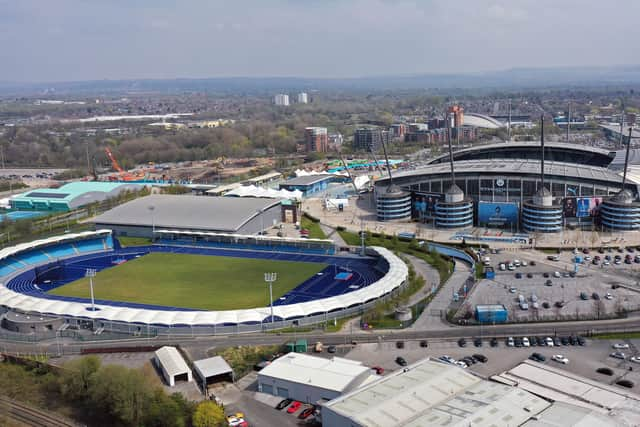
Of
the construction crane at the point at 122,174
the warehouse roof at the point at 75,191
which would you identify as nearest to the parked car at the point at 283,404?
the warehouse roof at the point at 75,191

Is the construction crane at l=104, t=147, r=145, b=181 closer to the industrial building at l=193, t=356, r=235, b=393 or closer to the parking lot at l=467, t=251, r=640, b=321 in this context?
the parking lot at l=467, t=251, r=640, b=321

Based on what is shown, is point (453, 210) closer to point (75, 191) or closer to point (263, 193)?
point (263, 193)

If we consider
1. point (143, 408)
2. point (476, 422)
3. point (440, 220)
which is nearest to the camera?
point (476, 422)

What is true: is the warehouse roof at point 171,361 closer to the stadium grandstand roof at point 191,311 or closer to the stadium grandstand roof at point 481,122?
the stadium grandstand roof at point 191,311

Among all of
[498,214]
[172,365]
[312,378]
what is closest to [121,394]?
[172,365]

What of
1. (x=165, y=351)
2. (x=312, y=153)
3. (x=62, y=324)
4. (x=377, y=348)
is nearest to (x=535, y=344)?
(x=377, y=348)

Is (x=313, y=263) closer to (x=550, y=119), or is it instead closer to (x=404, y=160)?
(x=404, y=160)

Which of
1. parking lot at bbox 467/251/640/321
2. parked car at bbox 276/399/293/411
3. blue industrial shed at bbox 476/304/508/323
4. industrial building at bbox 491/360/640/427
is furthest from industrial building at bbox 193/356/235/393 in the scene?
parking lot at bbox 467/251/640/321
